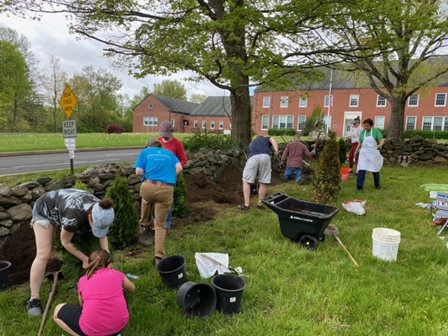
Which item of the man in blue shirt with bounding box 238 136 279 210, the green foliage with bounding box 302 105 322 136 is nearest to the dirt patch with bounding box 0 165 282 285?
the man in blue shirt with bounding box 238 136 279 210

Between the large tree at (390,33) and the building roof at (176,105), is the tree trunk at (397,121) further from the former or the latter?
the building roof at (176,105)

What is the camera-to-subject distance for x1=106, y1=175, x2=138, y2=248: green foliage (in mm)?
4344

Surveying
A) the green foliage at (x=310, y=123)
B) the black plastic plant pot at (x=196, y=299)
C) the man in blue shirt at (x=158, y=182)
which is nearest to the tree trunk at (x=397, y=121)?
the man in blue shirt at (x=158, y=182)

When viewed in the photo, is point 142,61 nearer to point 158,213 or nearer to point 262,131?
point 158,213

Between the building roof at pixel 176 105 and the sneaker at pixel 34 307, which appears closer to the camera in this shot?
the sneaker at pixel 34 307

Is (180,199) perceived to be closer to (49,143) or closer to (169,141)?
(169,141)

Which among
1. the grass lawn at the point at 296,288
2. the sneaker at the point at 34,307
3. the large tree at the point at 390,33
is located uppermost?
the large tree at the point at 390,33

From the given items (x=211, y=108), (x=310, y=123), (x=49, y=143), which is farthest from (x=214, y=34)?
(x=211, y=108)

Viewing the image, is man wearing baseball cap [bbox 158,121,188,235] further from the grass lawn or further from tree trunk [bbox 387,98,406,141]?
tree trunk [bbox 387,98,406,141]

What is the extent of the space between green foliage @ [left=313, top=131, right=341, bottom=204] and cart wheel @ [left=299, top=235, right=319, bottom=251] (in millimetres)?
1829

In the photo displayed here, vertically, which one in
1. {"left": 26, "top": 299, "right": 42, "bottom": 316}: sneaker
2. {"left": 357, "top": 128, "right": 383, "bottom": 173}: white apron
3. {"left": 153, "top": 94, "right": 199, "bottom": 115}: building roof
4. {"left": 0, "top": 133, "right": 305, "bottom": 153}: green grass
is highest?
{"left": 153, "top": 94, "right": 199, "bottom": 115}: building roof

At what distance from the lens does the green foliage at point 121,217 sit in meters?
4.34

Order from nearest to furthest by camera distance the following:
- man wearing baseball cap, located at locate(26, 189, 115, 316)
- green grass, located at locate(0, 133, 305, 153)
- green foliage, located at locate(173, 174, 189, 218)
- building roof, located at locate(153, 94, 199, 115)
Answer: man wearing baseball cap, located at locate(26, 189, 115, 316)
green foliage, located at locate(173, 174, 189, 218)
green grass, located at locate(0, 133, 305, 153)
building roof, located at locate(153, 94, 199, 115)

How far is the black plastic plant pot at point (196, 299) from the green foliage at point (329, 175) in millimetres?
3738
